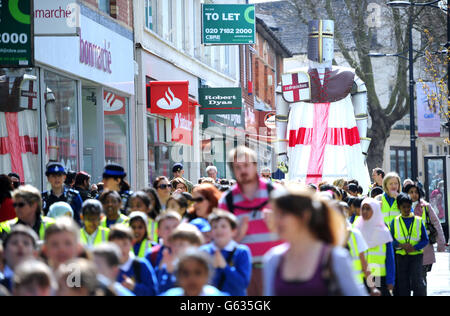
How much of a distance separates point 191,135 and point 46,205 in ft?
55.1

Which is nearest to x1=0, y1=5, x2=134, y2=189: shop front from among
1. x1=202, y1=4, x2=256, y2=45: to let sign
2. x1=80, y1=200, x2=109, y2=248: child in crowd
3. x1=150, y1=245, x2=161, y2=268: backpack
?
x1=202, y1=4, x2=256, y2=45: to let sign

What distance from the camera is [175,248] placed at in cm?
568

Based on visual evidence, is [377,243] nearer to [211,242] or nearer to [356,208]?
[356,208]

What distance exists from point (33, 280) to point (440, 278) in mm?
11305

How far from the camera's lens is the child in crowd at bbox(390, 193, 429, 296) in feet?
34.9

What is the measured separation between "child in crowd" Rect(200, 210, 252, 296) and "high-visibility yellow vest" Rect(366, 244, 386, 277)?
3453 mm

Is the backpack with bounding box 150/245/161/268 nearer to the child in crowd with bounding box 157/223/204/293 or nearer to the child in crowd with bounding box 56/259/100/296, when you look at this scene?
the child in crowd with bounding box 157/223/204/293

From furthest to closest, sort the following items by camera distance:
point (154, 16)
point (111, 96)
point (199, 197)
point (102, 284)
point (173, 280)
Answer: point (154, 16) < point (111, 96) < point (199, 197) < point (173, 280) < point (102, 284)

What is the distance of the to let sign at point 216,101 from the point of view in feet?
85.5

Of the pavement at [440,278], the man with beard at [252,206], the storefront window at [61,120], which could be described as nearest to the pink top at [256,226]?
the man with beard at [252,206]

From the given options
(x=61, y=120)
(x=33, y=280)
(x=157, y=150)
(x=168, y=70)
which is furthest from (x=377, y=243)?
(x=168, y=70)

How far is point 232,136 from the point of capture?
1323 inches
